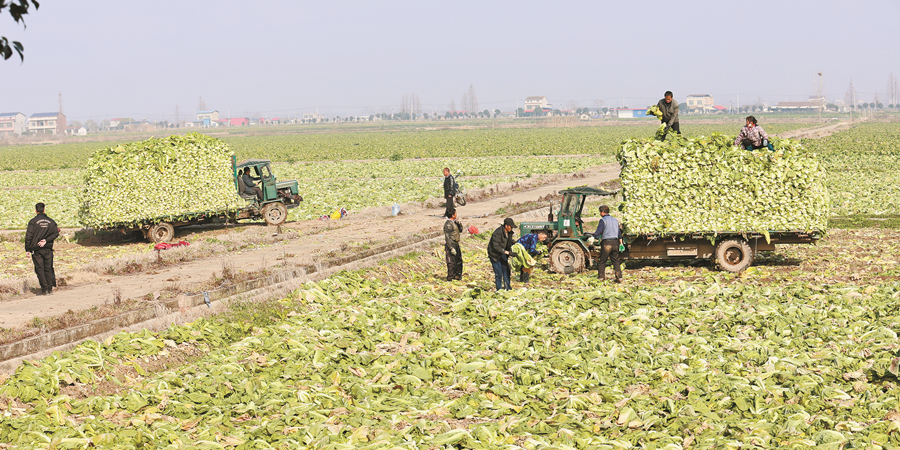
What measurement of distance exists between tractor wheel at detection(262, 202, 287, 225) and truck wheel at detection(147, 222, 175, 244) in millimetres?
3512

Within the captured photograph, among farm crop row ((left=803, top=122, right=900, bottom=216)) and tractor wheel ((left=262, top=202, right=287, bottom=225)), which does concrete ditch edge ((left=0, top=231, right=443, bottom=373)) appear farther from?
farm crop row ((left=803, top=122, right=900, bottom=216))

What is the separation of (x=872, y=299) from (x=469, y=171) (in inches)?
1552

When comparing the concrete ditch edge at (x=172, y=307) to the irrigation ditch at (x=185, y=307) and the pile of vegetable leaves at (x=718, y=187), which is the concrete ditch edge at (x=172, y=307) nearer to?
the irrigation ditch at (x=185, y=307)

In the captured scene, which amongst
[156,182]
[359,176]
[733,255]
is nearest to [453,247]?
[733,255]

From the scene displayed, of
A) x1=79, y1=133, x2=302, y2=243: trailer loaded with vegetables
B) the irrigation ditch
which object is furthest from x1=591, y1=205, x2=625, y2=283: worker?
x1=79, y1=133, x2=302, y2=243: trailer loaded with vegetables

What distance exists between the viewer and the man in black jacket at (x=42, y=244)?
16078 mm

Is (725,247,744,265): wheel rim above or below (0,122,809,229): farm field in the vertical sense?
below

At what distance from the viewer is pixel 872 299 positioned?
45.4ft

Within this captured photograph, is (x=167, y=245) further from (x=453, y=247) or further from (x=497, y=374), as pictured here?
(x=497, y=374)

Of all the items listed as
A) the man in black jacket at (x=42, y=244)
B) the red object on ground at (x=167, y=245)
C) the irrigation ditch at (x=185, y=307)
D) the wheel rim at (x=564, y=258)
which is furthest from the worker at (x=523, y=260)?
the red object on ground at (x=167, y=245)

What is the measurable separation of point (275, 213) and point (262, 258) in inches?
290

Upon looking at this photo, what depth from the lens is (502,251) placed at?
15.9m

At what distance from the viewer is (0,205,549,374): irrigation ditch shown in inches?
472

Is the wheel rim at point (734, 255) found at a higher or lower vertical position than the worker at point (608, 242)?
lower
